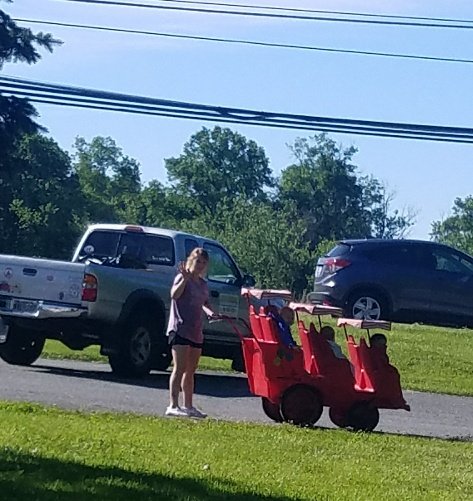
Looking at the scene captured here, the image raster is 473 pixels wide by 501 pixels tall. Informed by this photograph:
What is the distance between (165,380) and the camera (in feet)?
59.2

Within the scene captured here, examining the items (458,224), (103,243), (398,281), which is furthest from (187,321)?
(458,224)

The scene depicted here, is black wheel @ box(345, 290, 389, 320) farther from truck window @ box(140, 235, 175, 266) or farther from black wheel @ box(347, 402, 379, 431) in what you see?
black wheel @ box(347, 402, 379, 431)

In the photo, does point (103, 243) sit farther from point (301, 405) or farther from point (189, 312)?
point (301, 405)

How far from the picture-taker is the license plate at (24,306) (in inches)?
680

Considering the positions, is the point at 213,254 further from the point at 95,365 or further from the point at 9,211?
the point at 9,211

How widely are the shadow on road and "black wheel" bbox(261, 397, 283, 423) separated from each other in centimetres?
266

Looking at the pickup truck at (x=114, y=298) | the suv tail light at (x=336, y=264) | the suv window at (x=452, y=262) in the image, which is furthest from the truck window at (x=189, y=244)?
the suv window at (x=452, y=262)

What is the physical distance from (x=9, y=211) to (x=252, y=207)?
66.0 feet

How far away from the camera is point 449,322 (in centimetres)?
2591

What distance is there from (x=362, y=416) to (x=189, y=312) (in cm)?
207

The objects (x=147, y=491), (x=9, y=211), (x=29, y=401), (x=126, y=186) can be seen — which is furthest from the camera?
(x=126, y=186)

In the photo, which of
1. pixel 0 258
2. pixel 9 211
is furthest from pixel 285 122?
pixel 9 211

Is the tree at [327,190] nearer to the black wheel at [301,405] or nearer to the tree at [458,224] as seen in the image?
the tree at [458,224]

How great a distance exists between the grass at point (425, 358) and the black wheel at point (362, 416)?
5.58 meters
